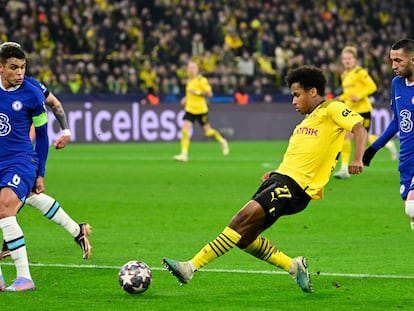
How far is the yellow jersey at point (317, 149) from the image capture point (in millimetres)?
8414

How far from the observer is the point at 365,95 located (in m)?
20.0

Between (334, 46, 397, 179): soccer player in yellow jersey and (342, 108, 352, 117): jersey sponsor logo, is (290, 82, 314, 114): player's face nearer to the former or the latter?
(342, 108, 352, 117): jersey sponsor logo

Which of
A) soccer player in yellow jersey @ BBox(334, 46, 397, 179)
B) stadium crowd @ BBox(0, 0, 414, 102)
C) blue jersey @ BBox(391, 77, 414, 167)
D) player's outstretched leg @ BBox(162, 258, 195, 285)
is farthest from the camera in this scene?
stadium crowd @ BBox(0, 0, 414, 102)

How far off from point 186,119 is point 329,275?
16.2m

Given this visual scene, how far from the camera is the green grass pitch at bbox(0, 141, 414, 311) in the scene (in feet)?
27.0

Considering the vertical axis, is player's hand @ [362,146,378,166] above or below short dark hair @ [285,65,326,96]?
below

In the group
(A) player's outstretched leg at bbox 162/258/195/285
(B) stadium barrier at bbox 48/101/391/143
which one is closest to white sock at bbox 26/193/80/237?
(A) player's outstretched leg at bbox 162/258/195/285

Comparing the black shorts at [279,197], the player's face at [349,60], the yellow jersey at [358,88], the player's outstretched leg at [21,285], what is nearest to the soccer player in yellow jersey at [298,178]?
the black shorts at [279,197]

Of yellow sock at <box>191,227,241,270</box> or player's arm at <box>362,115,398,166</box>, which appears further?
player's arm at <box>362,115,398,166</box>

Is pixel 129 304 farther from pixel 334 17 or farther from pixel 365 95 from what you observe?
pixel 334 17

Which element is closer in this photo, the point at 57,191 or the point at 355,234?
the point at 355,234

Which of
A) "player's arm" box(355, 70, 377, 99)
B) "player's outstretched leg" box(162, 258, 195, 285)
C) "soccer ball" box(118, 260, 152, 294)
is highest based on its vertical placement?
"player's outstretched leg" box(162, 258, 195, 285)

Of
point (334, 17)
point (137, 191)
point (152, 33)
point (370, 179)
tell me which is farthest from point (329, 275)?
point (334, 17)

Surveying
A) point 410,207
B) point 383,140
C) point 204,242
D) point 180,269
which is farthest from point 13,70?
point 204,242
